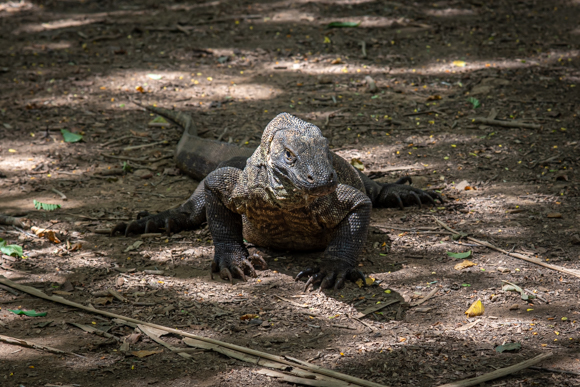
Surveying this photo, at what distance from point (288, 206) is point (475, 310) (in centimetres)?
142

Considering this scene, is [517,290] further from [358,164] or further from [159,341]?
[358,164]

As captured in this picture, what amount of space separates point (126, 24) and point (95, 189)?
5.71 m

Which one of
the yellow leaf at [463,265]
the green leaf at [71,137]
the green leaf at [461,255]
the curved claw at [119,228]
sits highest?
the green leaf at [71,137]

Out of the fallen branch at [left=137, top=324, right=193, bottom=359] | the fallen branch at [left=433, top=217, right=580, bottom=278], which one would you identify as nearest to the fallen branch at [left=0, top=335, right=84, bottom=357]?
the fallen branch at [left=137, top=324, right=193, bottom=359]

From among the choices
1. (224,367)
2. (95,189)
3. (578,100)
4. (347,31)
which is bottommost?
(224,367)

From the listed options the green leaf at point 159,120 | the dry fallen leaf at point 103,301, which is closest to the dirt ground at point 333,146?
the dry fallen leaf at point 103,301

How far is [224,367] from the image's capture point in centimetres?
352

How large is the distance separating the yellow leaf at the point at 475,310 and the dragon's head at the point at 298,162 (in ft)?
3.93

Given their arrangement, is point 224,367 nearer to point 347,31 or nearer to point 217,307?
point 217,307

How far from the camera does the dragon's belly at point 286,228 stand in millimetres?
4535

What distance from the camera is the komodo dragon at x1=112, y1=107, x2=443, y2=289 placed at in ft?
13.2

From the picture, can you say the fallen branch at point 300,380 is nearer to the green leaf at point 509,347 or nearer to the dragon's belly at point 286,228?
the green leaf at point 509,347

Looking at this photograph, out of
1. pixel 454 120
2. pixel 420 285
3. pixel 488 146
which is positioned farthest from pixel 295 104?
pixel 420 285

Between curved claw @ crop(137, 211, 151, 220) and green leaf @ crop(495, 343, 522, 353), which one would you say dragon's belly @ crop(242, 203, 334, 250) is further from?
green leaf @ crop(495, 343, 522, 353)
